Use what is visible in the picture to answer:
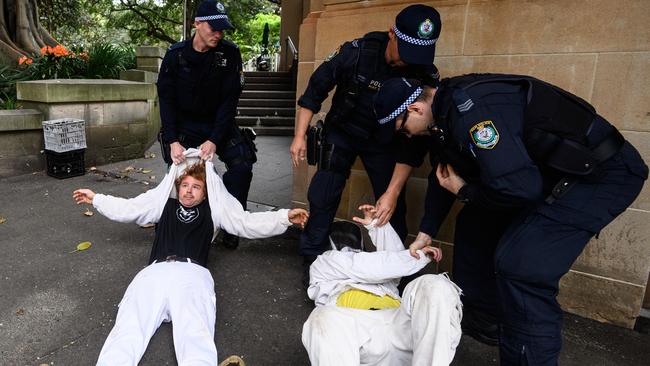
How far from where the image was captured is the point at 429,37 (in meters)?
2.44

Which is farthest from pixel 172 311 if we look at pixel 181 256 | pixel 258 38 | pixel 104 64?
pixel 258 38

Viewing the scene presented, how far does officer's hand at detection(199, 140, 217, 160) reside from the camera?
340 cm

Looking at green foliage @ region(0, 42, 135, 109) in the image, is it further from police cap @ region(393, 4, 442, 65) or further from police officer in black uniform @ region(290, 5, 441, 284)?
police cap @ region(393, 4, 442, 65)

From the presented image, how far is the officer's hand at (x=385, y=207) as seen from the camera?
2.72 m

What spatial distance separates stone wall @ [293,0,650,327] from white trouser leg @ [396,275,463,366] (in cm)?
145

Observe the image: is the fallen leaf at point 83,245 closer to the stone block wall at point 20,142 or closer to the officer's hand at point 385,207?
the officer's hand at point 385,207

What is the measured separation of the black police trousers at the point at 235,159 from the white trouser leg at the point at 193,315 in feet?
3.33

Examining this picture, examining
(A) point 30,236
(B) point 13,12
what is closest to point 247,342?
(A) point 30,236

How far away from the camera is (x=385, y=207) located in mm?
2750

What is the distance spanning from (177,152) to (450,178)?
2090 millimetres

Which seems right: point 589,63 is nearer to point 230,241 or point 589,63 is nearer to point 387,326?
point 387,326

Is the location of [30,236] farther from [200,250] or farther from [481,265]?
[481,265]

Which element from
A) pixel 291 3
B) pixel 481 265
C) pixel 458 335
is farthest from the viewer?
pixel 291 3

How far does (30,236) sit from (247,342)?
8.06 ft
